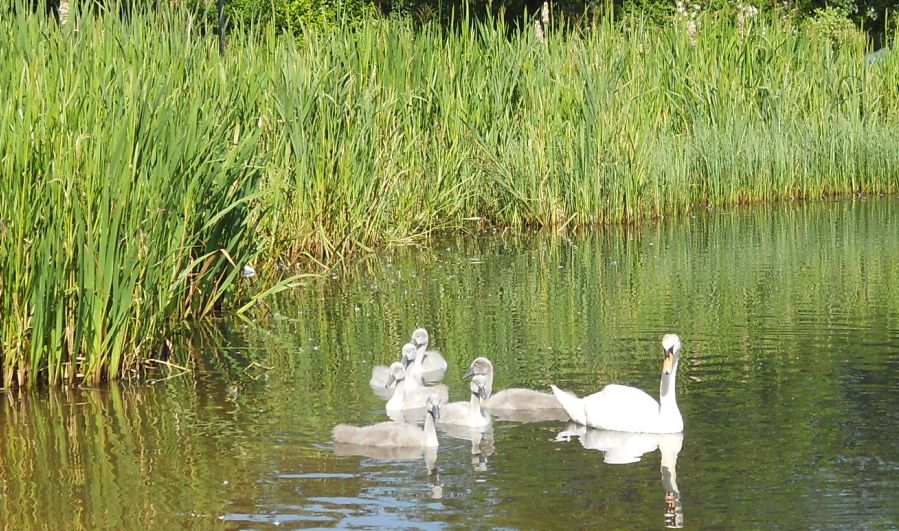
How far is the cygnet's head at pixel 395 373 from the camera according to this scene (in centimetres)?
814

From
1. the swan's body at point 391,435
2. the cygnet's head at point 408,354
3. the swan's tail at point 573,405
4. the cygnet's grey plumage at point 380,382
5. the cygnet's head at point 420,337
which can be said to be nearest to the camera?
the swan's body at point 391,435

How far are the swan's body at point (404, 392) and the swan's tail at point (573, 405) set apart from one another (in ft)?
2.52

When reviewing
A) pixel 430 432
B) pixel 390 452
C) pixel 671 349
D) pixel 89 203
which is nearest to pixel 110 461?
pixel 390 452

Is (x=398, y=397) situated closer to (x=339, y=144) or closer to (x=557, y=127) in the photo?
(x=339, y=144)

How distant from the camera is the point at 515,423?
308 inches

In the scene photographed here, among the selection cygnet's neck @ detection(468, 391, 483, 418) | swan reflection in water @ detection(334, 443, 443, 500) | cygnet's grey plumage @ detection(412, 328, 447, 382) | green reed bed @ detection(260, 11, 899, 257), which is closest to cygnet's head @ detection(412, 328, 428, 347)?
cygnet's grey plumage @ detection(412, 328, 447, 382)

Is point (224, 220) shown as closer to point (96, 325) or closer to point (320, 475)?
point (96, 325)

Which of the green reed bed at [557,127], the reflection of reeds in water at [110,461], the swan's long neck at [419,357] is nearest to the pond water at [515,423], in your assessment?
the reflection of reeds in water at [110,461]

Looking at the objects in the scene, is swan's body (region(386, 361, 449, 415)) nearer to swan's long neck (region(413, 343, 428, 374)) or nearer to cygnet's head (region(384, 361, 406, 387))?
cygnet's head (region(384, 361, 406, 387))

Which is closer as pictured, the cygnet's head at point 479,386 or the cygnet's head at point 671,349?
the cygnet's head at point 671,349

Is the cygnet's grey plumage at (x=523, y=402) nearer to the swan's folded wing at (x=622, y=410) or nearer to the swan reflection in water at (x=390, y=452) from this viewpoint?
the swan's folded wing at (x=622, y=410)

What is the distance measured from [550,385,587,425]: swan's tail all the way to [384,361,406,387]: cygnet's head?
93cm

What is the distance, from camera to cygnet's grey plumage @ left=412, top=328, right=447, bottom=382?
903 cm

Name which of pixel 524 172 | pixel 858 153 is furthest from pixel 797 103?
pixel 524 172
